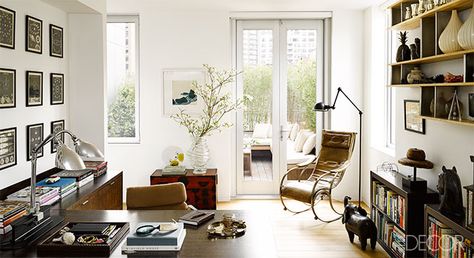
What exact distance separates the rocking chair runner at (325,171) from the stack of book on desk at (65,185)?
276 cm

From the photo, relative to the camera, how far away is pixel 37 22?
4.18 metres

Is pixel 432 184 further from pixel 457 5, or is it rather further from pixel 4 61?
pixel 4 61

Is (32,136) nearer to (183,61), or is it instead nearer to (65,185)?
(65,185)

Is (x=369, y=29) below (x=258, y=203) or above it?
above

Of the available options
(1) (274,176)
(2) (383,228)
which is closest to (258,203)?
(1) (274,176)

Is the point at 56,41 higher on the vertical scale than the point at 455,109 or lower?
higher

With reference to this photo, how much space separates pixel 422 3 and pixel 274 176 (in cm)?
357

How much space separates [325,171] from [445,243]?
2.84m

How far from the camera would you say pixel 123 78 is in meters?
6.90

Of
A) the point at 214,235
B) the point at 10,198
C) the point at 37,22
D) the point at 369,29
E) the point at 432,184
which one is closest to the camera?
the point at 214,235

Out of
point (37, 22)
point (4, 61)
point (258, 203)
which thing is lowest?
point (258, 203)

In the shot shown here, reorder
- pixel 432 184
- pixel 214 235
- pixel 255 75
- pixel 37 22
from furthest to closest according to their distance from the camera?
pixel 255 75
pixel 432 184
pixel 37 22
pixel 214 235

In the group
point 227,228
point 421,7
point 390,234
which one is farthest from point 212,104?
point 227,228

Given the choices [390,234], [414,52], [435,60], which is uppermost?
[414,52]
